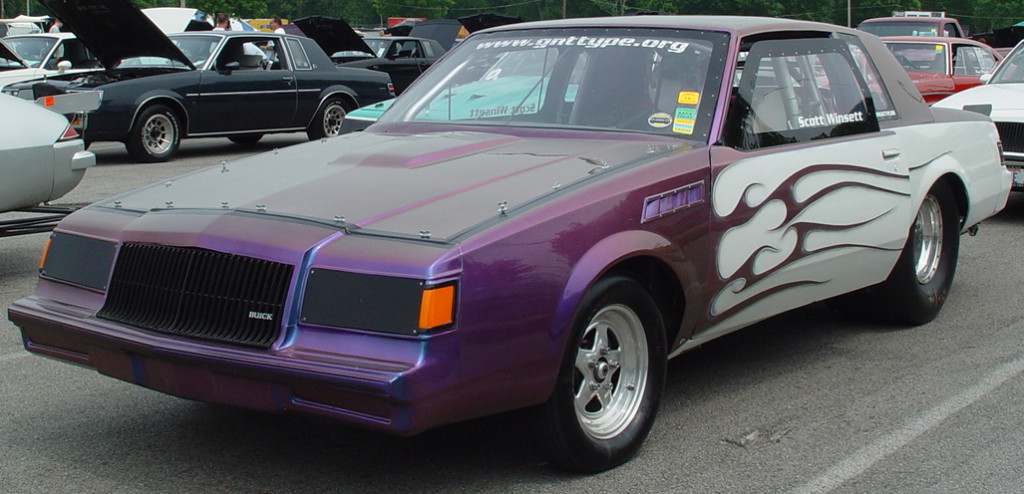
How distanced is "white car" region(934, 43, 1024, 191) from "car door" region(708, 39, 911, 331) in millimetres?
3892

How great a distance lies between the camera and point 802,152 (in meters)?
4.89

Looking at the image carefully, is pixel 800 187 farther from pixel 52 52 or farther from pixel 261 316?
pixel 52 52

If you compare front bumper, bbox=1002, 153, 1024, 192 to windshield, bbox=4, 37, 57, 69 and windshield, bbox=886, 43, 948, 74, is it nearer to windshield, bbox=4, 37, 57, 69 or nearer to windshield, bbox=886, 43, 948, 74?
windshield, bbox=886, 43, 948, 74

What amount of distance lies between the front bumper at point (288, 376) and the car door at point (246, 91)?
37.0ft

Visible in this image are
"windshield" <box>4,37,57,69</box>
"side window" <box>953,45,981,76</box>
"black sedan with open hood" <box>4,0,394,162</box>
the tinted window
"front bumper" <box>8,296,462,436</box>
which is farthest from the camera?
"windshield" <box>4,37,57,69</box>

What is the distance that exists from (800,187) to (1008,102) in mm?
5972

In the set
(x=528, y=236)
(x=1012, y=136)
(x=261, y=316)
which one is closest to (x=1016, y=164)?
(x=1012, y=136)

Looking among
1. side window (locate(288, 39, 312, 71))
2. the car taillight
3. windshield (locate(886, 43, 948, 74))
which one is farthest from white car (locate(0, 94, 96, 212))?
windshield (locate(886, 43, 948, 74))

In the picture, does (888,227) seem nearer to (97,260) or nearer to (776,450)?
(776,450)

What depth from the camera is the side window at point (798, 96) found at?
4773mm

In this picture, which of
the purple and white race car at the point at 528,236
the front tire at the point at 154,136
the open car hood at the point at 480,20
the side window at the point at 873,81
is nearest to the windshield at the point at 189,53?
the front tire at the point at 154,136

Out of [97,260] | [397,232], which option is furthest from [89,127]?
[397,232]

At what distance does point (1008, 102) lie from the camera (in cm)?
984

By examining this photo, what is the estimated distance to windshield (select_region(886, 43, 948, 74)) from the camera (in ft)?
48.2
